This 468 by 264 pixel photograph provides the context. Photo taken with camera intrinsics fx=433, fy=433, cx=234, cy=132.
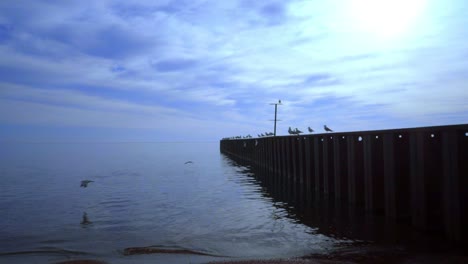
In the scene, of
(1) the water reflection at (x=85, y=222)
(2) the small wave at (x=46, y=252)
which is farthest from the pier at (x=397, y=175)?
(1) the water reflection at (x=85, y=222)

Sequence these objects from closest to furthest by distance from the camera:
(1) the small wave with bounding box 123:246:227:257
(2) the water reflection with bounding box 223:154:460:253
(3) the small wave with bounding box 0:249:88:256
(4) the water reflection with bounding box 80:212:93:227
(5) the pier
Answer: (5) the pier
(1) the small wave with bounding box 123:246:227:257
(3) the small wave with bounding box 0:249:88:256
(2) the water reflection with bounding box 223:154:460:253
(4) the water reflection with bounding box 80:212:93:227

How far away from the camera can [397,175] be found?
391 inches

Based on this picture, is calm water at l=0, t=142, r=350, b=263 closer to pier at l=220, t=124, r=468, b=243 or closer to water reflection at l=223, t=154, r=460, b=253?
water reflection at l=223, t=154, r=460, b=253

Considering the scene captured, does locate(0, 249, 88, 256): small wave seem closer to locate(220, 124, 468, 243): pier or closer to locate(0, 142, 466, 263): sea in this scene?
locate(0, 142, 466, 263): sea

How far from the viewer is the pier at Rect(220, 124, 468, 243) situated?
7.77 m

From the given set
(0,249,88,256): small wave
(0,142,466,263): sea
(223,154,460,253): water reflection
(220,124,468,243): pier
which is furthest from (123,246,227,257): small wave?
(220,124,468,243): pier

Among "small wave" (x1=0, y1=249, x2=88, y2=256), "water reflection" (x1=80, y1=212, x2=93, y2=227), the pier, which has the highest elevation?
the pier

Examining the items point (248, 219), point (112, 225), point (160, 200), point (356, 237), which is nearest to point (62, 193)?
point (160, 200)

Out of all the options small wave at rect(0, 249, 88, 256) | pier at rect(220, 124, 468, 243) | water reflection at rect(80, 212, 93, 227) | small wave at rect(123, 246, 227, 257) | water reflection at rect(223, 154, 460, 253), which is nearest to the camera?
pier at rect(220, 124, 468, 243)

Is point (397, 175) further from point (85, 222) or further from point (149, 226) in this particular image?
point (85, 222)

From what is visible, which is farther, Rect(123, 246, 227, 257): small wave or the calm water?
the calm water

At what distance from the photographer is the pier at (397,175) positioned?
777cm

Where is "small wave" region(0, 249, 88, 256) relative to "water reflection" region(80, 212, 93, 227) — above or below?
above

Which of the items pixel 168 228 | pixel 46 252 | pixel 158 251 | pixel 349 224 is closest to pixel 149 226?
pixel 168 228
